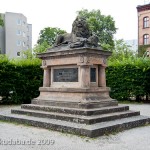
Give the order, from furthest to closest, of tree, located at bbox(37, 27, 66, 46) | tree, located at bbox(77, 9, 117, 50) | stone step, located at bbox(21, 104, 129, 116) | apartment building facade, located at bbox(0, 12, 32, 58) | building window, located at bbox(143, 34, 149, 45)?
apartment building facade, located at bbox(0, 12, 32, 58) < tree, located at bbox(37, 27, 66, 46) < tree, located at bbox(77, 9, 117, 50) < building window, located at bbox(143, 34, 149, 45) < stone step, located at bbox(21, 104, 129, 116)

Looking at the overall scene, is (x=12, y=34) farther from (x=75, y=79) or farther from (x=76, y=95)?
(x=76, y=95)

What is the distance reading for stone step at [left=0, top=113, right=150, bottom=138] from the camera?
28.3ft

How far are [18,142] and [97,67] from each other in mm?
5447

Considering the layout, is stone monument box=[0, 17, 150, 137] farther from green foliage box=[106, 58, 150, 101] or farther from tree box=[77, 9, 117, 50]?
tree box=[77, 9, 117, 50]

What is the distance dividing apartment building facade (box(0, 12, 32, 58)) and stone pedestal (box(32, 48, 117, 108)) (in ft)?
197

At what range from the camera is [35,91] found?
20.5 meters

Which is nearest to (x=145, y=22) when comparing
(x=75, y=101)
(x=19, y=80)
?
(x=19, y=80)

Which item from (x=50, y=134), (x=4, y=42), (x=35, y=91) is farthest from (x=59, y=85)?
(x=4, y=42)

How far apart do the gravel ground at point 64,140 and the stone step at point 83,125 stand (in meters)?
0.21

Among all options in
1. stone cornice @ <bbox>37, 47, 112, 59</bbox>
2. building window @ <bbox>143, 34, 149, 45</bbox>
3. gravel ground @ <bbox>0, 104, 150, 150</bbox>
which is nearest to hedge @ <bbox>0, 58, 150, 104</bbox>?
stone cornice @ <bbox>37, 47, 112, 59</bbox>

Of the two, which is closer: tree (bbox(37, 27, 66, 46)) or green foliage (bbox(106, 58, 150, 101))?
green foliage (bbox(106, 58, 150, 101))

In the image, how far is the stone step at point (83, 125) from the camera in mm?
8633

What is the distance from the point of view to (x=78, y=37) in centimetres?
1213

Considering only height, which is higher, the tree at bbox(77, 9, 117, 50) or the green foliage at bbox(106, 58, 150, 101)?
the tree at bbox(77, 9, 117, 50)
